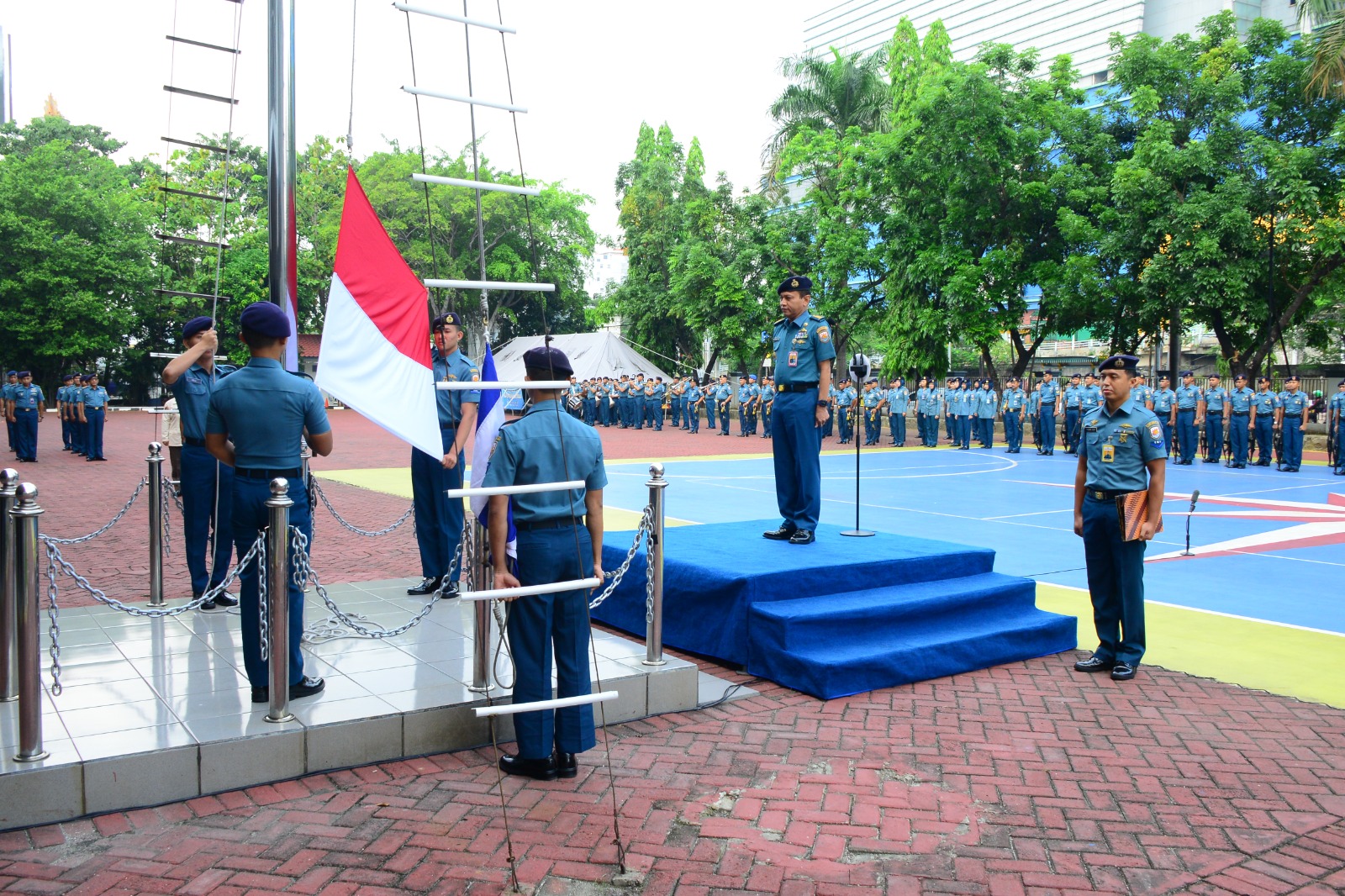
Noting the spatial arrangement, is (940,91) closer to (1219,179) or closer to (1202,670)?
(1219,179)

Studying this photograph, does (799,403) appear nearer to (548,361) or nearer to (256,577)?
(548,361)

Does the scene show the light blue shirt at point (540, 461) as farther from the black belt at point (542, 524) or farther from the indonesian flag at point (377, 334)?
the indonesian flag at point (377, 334)

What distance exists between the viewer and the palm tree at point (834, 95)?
116ft

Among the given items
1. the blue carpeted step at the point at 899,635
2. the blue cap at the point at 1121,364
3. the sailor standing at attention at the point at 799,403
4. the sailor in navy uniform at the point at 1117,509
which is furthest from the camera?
the sailor standing at attention at the point at 799,403

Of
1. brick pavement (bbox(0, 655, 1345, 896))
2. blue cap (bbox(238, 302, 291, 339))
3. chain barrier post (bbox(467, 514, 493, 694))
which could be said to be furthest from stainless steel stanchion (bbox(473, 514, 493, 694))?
blue cap (bbox(238, 302, 291, 339))

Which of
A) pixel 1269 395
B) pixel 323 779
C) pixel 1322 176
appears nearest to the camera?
pixel 323 779

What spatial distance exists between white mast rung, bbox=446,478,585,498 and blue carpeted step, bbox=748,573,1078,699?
2.09m

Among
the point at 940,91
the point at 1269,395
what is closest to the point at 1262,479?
the point at 1269,395

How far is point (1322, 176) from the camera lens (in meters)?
22.8

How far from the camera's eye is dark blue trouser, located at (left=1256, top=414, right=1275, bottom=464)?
67.7 feet

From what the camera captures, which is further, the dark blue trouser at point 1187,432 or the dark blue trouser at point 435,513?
the dark blue trouser at point 1187,432

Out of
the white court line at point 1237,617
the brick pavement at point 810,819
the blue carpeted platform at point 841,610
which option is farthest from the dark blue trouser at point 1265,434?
the brick pavement at point 810,819

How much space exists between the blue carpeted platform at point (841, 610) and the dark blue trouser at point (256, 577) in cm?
242

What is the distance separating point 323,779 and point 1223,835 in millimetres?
3799
